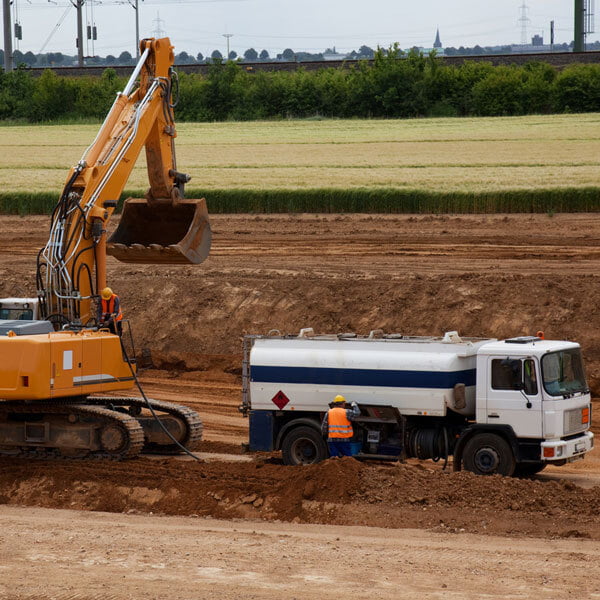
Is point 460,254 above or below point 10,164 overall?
below

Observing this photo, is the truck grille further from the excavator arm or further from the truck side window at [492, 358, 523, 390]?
the excavator arm

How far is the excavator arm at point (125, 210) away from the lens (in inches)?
758

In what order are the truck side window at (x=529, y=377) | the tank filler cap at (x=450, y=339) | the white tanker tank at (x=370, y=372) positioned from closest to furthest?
the truck side window at (x=529, y=377) → the white tanker tank at (x=370, y=372) → the tank filler cap at (x=450, y=339)

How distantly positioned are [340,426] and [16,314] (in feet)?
19.5

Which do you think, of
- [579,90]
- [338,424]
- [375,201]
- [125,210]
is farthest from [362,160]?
[338,424]

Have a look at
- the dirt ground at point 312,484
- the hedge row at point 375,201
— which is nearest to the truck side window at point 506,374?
the dirt ground at point 312,484

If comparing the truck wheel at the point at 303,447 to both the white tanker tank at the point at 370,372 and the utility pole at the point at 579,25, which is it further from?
the utility pole at the point at 579,25

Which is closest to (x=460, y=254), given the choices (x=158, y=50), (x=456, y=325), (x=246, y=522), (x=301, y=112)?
(x=456, y=325)

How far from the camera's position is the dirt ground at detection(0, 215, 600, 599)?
13414 millimetres

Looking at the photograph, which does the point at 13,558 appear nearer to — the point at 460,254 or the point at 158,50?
the point at 158,50

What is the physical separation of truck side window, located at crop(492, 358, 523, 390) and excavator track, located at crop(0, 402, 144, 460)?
5.79m

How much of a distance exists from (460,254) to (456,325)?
5.55 m

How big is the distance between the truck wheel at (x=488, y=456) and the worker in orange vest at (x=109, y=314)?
6.01 metres

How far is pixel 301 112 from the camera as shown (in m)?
74.7
